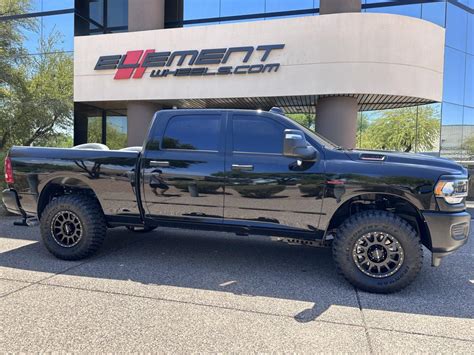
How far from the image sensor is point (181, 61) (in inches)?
518

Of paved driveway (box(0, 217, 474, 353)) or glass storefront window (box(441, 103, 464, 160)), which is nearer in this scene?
paved driveway (box(0, 217, 474, 353))

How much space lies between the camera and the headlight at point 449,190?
3.88 m

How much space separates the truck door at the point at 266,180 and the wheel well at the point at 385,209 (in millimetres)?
375

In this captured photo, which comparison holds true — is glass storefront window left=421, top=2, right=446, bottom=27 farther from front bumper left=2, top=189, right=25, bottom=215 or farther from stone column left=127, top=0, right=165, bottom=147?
front bumper left=2, top=189, right=25, bottom=215

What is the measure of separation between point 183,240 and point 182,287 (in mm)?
2126

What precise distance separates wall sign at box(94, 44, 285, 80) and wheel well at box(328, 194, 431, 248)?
865 centimetres

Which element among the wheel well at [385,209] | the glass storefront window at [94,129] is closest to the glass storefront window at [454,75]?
the wheel well at [385,209]

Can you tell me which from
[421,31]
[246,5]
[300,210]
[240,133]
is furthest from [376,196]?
[246,5]

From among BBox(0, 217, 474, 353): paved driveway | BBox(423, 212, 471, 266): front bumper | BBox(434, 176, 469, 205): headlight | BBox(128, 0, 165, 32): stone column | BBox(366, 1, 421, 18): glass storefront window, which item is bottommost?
BBox(0, 217, 474, 353): paved driveway

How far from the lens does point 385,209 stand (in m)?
4.44

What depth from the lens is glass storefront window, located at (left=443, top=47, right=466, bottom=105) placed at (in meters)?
16.2

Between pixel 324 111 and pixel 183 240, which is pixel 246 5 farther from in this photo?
pixel 183 240

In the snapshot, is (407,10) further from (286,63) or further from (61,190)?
(61,190)

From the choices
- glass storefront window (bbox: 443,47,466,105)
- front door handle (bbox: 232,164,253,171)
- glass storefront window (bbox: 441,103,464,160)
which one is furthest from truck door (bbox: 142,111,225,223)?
glass storefront window (bbox: 443,47,466,105)
